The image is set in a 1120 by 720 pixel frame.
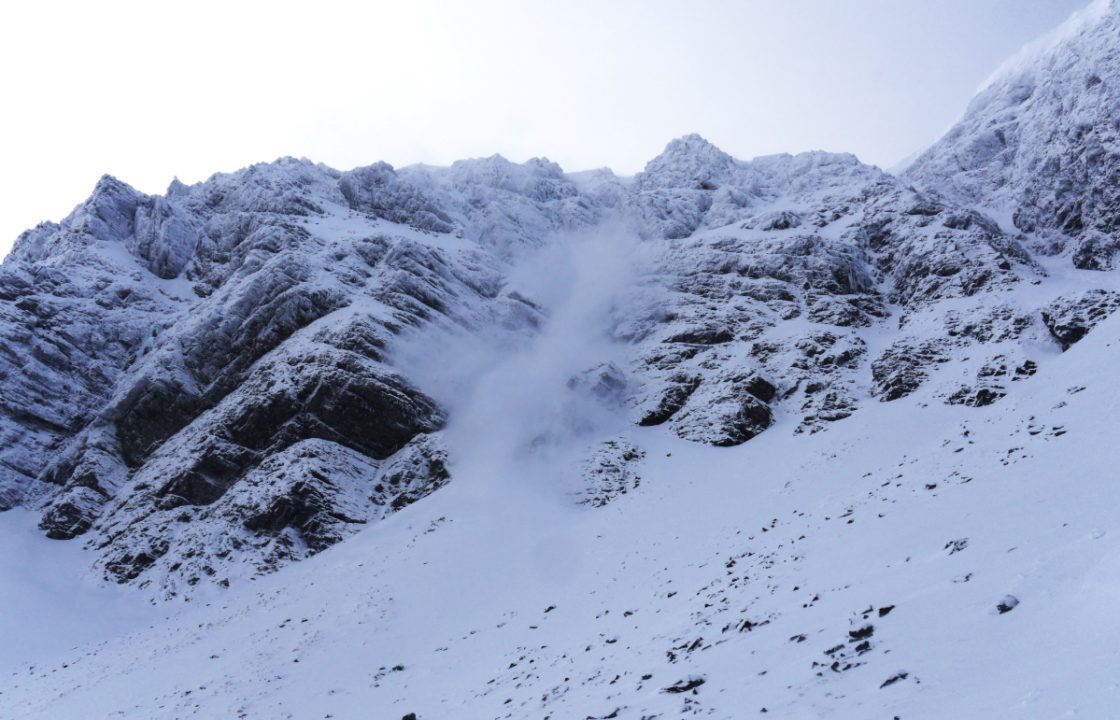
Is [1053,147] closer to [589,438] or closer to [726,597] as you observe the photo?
[589,438]

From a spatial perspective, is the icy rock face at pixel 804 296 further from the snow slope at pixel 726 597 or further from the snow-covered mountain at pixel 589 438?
the snow slope at pixel 726 597

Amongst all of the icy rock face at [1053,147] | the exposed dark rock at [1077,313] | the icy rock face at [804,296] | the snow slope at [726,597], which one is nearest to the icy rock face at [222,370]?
the snow slope at [726,597]

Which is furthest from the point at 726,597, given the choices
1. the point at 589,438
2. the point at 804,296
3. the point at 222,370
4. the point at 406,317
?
the point at 222,370

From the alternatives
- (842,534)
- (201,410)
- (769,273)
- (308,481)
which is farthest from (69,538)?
(769,273)

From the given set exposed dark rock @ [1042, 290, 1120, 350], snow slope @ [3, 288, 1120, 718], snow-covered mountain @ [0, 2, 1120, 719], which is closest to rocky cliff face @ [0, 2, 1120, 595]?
exposed dark rock @ [1042, 290, 1120, 350]

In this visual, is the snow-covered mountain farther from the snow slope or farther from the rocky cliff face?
the rocky cliff face
